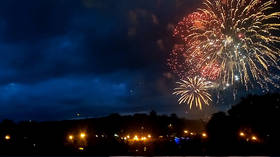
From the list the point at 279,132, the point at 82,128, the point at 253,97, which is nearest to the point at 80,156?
the point at 279,132

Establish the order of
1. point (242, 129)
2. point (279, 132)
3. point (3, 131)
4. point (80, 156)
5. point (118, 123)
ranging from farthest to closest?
point (118, 123) → point (3, 131) → point (242, 129) → point (279, 132) → point (80, 156)

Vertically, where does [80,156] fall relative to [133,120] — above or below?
below

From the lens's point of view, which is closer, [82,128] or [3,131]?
[3,131]

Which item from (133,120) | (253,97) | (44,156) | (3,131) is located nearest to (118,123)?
(133,120)

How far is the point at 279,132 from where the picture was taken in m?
47.1

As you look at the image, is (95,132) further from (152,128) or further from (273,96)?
(273,96)

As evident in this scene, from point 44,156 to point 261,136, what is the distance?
3695 centimetres

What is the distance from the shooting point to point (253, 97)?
60688 mm

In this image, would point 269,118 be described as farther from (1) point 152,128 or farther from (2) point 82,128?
(1) point 152,128

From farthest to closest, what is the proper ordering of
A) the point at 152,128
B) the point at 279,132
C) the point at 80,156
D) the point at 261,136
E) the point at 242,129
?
the point at 152,128 < the point at 242,129 < the point at 261,136 < the point at 279,132 < the point at 80,156

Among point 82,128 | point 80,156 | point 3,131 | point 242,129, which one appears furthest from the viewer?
point 82,128

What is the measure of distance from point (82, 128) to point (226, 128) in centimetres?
4390

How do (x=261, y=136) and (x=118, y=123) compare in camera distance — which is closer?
(x=261, y=136)

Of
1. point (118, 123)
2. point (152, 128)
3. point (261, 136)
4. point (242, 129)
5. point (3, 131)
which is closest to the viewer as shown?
point (261, 136)
